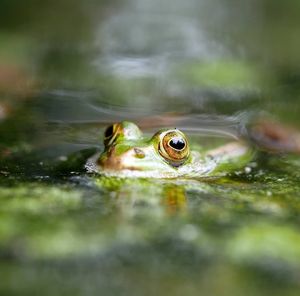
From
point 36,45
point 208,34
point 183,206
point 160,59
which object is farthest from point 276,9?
point 183,206

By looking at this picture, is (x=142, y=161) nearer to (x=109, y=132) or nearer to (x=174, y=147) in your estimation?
(x=174, y=147)

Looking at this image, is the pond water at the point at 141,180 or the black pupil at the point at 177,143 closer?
the pond water at the point at 141,180

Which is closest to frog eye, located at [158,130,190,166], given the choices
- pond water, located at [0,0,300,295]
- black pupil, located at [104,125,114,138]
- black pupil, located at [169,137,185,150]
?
black pupil, located at [169,137,185,150]

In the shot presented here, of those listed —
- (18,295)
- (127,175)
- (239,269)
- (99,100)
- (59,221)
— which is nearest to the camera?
(18,295)

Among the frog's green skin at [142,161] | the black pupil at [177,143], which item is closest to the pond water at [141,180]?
the frog's green skin at [142,161]

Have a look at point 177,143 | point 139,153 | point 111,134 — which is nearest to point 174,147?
point 177,143

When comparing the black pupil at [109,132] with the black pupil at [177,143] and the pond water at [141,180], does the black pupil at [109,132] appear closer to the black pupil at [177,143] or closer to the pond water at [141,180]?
the pond water at [141,180]

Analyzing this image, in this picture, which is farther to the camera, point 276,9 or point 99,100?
point 276,9

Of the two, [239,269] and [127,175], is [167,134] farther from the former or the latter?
[239,269]
